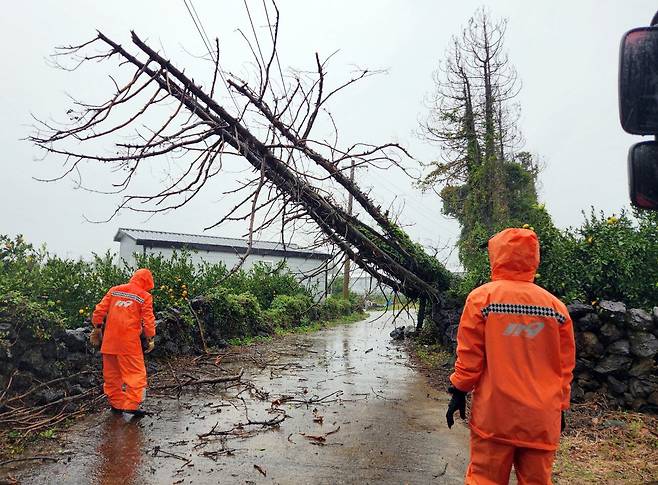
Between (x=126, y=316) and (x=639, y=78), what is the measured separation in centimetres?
588

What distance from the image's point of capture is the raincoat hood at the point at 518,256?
3.27 meters

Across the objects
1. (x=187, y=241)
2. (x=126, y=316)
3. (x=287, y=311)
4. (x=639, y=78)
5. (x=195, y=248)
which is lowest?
(x=287, y=311)

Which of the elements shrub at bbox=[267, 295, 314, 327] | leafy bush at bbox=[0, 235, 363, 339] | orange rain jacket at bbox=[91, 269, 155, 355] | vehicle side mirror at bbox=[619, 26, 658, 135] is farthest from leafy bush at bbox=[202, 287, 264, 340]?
vehicle side mirror at bbox=[619, 26, 658, 135]

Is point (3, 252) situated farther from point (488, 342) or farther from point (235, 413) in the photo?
point (488, 342)

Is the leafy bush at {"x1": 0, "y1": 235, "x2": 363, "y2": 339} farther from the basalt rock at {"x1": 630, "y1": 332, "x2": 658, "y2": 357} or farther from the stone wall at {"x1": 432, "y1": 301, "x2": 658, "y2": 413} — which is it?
the basalt rock at {"x1": 630, "y1": 332, "x2": 658, "y2": 357}

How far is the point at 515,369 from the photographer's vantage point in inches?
121

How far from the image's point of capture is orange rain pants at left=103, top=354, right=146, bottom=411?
5.91 m

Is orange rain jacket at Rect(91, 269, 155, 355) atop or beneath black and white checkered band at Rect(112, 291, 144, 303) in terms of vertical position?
beneath

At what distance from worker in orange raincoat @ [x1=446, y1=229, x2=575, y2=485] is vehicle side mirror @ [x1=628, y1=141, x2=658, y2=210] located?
1134 mm

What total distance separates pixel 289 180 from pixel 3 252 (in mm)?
5110

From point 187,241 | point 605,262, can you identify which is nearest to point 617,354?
point 605,262

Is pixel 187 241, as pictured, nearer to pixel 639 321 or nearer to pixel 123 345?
pixel 123 345

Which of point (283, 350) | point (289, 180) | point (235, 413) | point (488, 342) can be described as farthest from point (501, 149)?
point (488, 342)

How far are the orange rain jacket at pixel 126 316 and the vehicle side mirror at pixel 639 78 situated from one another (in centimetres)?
576
